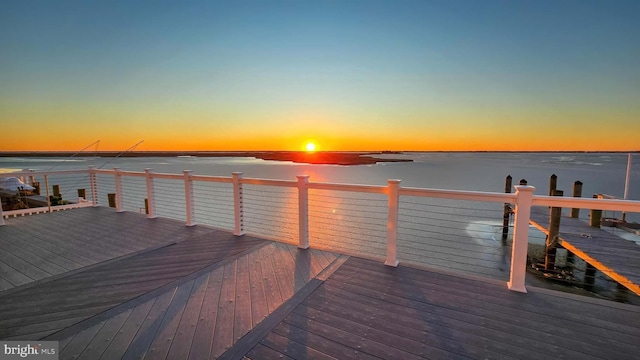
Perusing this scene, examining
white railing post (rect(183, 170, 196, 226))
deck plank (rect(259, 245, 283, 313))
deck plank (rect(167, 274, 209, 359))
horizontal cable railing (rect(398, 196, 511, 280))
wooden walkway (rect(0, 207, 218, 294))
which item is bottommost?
horizontal cable railing (rect(398, 196, 511, 280))

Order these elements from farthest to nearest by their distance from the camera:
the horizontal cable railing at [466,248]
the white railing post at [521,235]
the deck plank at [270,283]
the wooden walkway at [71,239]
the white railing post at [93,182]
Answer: the horizontal cable railing at [466,248] → the white railing post at [93,182] → the wooden walkway at [71,239] → the white railing post at [521,235] → the deck plank at [270,283]

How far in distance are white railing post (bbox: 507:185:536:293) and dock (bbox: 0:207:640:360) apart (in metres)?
0.13

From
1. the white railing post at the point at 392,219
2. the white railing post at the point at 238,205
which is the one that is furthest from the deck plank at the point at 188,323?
the white railing post at the point at 392,219

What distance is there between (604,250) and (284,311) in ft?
24.4

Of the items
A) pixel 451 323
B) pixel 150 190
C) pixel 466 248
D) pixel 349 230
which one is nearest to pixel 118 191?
pixel 150 190

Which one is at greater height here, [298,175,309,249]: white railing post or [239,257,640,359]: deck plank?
[298,175,309,249]: white railing post

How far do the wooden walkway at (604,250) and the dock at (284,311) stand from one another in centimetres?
359

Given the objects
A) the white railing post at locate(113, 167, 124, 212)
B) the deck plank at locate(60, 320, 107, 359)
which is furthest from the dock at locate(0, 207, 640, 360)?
the white railing post at locate(113, 167, 124, 212)

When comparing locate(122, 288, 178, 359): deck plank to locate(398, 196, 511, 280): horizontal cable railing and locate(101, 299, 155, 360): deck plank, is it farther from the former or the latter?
locate(398, 196, 511, 280): horizontal cable railing

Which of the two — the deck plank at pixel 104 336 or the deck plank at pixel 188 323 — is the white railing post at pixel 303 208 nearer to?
the deck plank at pixel 188 323

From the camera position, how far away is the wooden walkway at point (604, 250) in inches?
175

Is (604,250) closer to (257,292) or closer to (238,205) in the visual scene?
(257,292)

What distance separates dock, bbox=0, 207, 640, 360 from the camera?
1.63 meters

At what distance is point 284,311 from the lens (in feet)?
6.76
